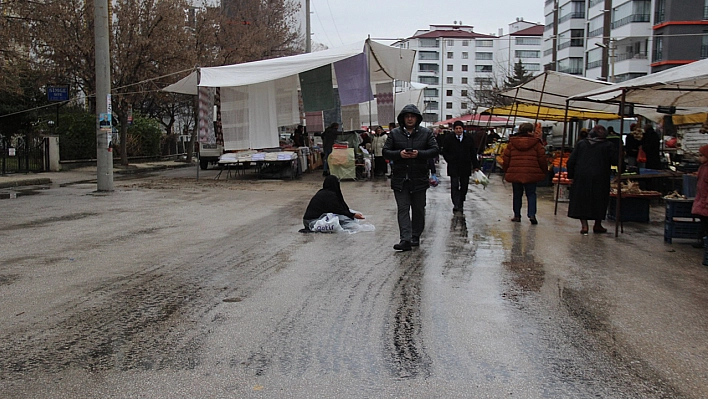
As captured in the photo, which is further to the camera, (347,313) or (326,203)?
(326,203)

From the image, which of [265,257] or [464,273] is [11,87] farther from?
[464,273]

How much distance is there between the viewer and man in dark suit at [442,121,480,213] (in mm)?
13023

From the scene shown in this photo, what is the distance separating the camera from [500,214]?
13180 millimetres

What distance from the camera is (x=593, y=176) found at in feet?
34.0

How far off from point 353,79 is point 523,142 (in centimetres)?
968

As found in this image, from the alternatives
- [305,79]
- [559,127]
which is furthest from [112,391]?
[559,127]

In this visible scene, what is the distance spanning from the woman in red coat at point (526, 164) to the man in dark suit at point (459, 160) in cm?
134

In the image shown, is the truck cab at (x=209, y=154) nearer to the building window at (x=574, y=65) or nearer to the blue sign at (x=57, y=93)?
the blue sign at (x=57, y=93)

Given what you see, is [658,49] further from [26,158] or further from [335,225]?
[335,225]

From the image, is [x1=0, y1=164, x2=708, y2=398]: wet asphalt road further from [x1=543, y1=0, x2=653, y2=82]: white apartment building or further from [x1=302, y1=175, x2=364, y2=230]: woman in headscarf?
[x1=543, y1=0, x2=653, y2=82]: white apartment building

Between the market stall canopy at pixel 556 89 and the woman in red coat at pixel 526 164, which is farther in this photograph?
the market stall canopy at pixel 556 89

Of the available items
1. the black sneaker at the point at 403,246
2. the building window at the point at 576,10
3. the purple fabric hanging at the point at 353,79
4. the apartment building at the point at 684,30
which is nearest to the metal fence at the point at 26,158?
the purple fabric hanging at the point at 353,79

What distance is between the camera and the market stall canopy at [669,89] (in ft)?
28.4

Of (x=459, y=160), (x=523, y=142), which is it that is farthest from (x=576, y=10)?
(x=523, y=142)
